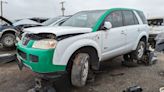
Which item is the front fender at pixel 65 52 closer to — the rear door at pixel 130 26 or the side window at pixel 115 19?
the side window at pixel 115 19

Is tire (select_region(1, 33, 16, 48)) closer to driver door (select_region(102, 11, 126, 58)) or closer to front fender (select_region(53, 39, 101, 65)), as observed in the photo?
driver door (select_region(102, 11, 126, 58))

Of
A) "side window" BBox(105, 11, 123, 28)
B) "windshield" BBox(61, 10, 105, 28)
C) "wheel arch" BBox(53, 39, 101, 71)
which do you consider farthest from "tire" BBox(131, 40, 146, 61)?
"wheel arch" BBox(53, 39, 101, 71)

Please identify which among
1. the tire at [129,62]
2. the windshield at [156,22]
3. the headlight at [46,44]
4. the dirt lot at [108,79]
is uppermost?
the windshield at [156,22]

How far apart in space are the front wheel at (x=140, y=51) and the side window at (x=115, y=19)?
50.3 inches

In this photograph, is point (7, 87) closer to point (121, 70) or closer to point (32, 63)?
point (32, 63)

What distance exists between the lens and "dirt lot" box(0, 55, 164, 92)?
3900mm

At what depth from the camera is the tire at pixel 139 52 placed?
5.67 meters

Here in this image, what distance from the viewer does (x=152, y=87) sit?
4.04 meters

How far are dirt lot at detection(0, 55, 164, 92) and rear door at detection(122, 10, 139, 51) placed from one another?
0.83 meters

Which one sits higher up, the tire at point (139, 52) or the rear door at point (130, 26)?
the rear door at point (130, 26)

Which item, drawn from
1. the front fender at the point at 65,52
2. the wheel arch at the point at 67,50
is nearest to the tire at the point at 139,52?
the wheel arch at the point at 67,50

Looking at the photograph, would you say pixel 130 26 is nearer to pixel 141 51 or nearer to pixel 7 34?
pixel 141 51

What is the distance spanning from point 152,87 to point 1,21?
304 inches

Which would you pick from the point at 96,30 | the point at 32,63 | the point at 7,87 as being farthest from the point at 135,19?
the point at 7,87
